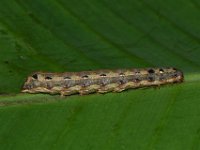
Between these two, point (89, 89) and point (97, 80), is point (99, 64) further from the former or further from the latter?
point (89, 89)

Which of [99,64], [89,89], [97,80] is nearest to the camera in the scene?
[89,89]

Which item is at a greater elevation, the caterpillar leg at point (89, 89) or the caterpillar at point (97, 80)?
the caterpillar at point (97, 80)

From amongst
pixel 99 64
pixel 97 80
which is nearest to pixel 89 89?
pixel 97 80

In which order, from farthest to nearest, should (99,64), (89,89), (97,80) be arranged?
(99,64) → (97,80) → (89,89)

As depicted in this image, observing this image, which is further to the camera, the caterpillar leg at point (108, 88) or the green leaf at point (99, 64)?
the caterpillar leg at point (108, 88)

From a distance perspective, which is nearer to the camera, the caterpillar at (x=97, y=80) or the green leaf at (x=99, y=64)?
the green leaf at (x=99, y=64)

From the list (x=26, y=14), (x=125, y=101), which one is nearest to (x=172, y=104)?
(x=125, y=101)
